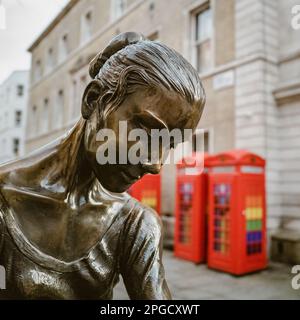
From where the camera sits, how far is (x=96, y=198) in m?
0.81

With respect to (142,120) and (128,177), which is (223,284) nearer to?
(128,177)

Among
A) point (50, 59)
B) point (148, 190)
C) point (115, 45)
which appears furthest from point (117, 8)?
point (115, 45)

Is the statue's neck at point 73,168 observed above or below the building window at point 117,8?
below

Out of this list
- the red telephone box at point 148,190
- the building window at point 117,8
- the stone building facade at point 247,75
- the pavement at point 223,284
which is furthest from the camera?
the building window at point 117,8

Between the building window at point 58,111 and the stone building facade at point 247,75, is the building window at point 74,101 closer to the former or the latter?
the building window at point 58,111

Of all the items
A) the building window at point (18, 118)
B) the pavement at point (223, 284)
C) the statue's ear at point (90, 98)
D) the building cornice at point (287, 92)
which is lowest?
the pavement at point (223, 284)

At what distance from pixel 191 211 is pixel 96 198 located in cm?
512

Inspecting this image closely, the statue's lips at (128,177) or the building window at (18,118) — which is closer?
the statue's lips at (128,177)

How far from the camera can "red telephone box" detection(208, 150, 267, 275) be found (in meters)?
4.86

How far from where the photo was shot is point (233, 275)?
→ 4840mm

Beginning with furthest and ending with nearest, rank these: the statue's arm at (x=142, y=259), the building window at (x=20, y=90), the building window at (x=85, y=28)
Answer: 1. the building window at (x=20, y=90)
2. the building window at (x=85, y=28)
3. the statue's arm at (x=142, y=259)

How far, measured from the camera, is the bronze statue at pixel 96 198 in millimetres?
653

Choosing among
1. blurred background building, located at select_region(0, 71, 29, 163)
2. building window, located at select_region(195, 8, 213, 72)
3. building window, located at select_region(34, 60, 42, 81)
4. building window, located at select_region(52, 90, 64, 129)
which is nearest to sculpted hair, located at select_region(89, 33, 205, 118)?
building window, located at select_region(195, 8, 213, 72)

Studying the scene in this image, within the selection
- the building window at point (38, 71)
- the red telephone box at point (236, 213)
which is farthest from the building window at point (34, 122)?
the red telephone box at point (236, 213)
